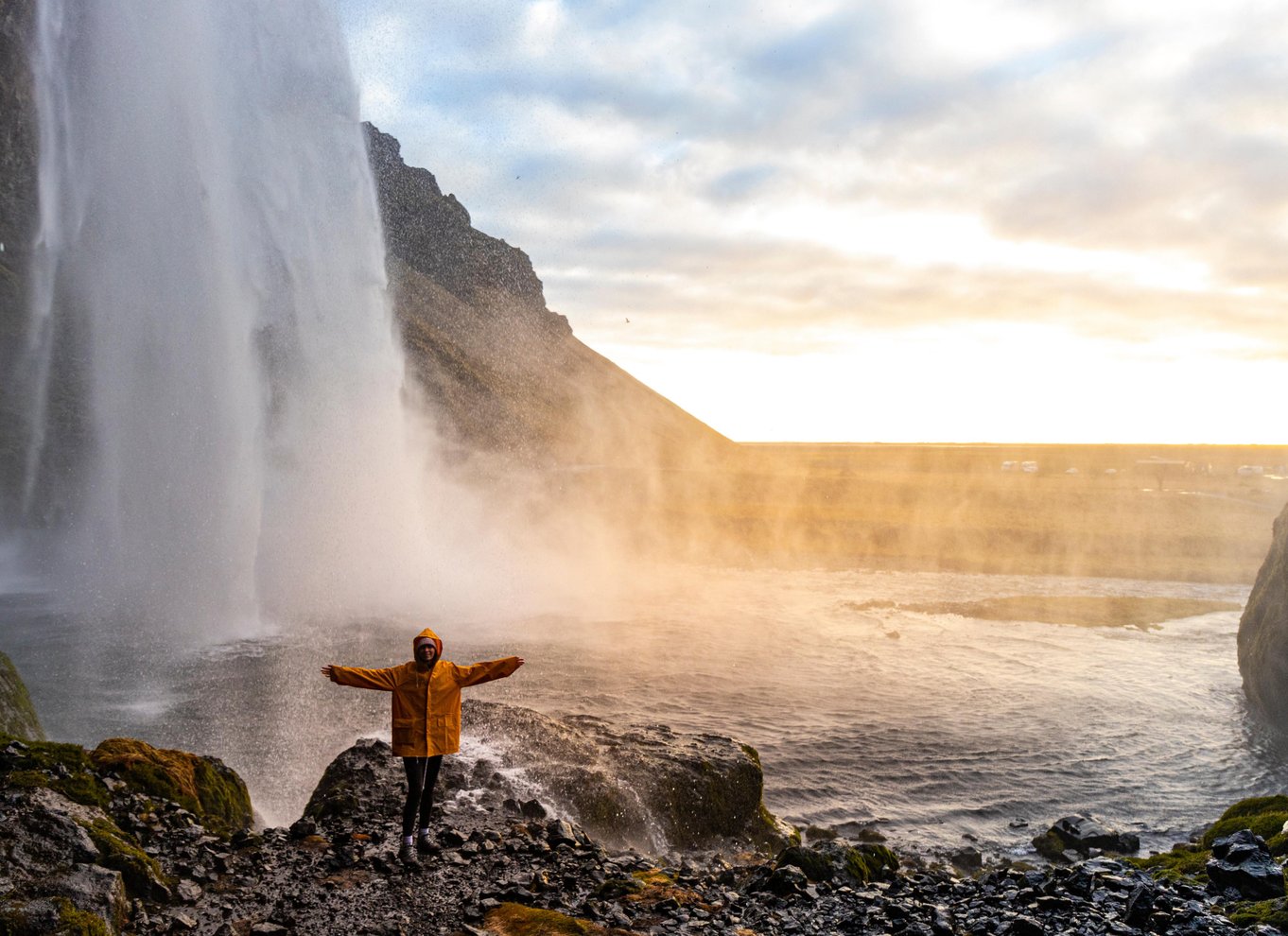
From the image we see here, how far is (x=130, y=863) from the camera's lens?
6.97 m

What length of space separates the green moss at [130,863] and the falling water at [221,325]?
15.7 metres

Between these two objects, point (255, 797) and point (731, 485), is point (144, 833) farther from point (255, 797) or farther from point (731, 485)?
point (731, 485)

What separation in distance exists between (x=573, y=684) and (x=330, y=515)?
48.4 ft

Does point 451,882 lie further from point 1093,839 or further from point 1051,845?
point 1093,839

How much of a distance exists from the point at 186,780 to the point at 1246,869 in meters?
10.5

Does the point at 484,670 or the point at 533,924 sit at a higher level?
the point at 484,670

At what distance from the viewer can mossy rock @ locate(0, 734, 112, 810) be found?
7.67m

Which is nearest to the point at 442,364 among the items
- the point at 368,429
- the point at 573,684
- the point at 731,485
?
the point at 731,485

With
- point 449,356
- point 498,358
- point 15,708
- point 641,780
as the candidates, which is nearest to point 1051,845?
point 641,780

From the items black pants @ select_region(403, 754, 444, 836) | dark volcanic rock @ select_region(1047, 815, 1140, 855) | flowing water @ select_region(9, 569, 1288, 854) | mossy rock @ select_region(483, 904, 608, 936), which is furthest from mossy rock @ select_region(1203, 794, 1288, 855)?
black pants @ select_region(403, 754, 444, 836)

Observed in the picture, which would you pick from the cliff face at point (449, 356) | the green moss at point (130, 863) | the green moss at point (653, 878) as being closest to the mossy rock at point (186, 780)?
the green moss at point (130, 863)

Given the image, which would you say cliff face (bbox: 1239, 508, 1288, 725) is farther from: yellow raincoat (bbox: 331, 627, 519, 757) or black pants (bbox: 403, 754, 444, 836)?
black pants (bbox: 403, 754, 444, 836)

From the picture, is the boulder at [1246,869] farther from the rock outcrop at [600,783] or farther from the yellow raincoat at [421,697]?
the yellow raincoat at [421,697]

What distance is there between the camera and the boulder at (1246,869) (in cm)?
807
